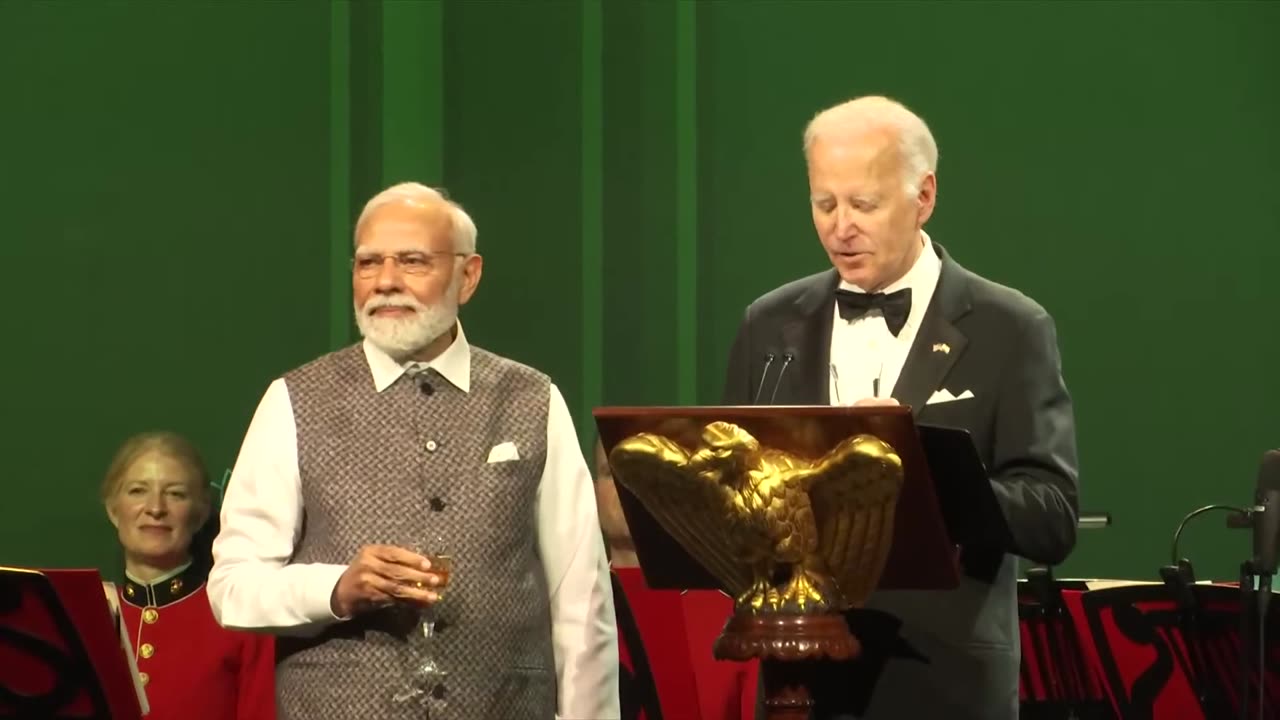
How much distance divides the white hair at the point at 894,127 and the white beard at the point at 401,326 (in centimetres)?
76

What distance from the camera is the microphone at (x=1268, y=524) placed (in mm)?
3846

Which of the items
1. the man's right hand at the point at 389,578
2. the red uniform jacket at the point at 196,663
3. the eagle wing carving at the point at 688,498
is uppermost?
the eagle wing carving at the point at 688,498

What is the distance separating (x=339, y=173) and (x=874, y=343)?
3.28 meters

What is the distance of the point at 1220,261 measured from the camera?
610 cm

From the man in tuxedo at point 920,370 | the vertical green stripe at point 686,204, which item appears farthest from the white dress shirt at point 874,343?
the vertical green stripe at point 686,204

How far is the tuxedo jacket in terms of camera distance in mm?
2779

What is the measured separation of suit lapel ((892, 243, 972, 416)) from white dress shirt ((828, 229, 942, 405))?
2 cm

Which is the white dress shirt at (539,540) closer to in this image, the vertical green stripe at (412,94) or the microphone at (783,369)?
the microphone at (783,369)

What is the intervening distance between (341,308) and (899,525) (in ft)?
12.1

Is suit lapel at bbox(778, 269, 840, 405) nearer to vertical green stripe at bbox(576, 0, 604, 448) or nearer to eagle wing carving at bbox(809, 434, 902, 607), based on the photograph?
eagle wing carving at bbox(809, 434, 902, 607)

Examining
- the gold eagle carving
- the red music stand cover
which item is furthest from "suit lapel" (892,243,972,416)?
the red music stand cover

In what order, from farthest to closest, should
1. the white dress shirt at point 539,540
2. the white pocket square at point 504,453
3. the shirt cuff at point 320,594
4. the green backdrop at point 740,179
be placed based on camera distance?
the green backdrop at point 740,179, the white pocket square at point 504,453, the white dress shirt at point 539,540, the shirt cuff at point 320,594

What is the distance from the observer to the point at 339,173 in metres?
5.95

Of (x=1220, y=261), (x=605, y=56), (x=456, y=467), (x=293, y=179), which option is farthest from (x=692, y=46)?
(x=456, y=467)
